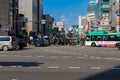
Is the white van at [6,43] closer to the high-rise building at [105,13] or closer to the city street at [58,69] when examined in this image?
the city street at [58,69]

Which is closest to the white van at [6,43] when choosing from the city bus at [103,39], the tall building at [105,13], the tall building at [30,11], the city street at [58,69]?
the city street at [58,69]

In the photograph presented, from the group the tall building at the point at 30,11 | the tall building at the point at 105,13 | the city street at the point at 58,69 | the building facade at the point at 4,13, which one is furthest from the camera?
the tall building at the point at 30,11

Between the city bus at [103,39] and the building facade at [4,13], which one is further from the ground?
the building facade at [4,13]

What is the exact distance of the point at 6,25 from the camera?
98500 mm

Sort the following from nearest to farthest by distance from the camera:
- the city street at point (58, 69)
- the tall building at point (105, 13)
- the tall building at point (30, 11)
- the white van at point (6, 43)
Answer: the city street at point (58, 69), the white van at point (6, 43), the tall building at point (105, 13), the tall building at point (30, 11)

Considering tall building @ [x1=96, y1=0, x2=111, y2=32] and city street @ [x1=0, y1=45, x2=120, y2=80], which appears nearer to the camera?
city street @ [x1=0, y1=45, x2=120, y2=80]

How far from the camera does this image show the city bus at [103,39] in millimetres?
68938

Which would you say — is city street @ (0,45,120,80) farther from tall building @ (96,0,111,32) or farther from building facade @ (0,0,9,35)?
tall building @ (96,0,111,32)

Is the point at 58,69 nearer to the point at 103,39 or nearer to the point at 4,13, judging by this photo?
the point at 103,39

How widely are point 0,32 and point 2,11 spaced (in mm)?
10815

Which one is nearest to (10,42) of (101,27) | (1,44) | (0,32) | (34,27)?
(1,44)

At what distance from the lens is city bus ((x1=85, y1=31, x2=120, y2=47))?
6894 cm

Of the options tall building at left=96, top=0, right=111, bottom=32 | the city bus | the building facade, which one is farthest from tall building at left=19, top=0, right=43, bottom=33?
the city bus

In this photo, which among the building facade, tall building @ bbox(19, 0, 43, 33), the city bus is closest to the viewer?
the city bus
